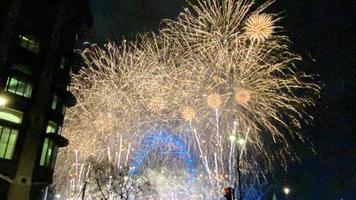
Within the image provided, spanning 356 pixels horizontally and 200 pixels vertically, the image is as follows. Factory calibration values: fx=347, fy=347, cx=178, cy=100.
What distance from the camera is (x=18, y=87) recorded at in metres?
27.9

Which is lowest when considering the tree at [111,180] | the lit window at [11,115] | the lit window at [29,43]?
the tree at [111,180]

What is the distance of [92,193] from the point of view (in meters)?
42.7

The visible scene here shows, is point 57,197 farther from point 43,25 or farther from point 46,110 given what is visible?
point 46,110

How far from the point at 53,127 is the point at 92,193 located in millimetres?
14649

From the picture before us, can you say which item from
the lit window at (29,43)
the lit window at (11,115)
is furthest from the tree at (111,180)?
the lit window at (29,43)

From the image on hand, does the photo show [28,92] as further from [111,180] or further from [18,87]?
[111,180]

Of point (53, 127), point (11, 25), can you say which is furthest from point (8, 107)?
point (11, 25)

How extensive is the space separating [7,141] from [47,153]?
168 inches

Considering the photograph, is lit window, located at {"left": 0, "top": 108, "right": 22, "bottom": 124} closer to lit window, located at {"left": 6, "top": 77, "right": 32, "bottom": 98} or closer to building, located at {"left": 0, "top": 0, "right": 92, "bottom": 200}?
building, located at {"left": 0, "top": 0, "right": 92, "bottom": 200}

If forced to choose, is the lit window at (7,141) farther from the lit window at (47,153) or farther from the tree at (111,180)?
the tree at (111,180)

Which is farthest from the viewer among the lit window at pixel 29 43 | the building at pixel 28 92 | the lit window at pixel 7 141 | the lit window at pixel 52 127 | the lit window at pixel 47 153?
the lit window at pixel 52 127

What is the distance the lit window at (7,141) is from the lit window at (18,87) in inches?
121

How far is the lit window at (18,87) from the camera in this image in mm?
27406

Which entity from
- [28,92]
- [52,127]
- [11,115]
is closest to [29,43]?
[28,92]
